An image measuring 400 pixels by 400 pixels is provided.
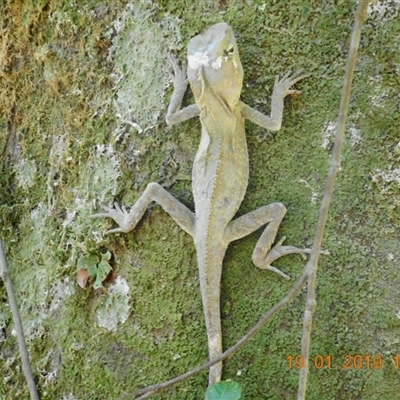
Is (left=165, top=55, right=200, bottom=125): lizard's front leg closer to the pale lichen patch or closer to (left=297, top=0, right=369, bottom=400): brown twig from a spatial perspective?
the pale lichen patch

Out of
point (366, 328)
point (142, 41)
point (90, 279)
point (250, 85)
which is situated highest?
point (142, 41)

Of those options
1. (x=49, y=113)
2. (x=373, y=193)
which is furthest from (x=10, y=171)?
(x=373, y=193)

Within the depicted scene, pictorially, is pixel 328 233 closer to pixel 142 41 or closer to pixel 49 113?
pixel 142 41

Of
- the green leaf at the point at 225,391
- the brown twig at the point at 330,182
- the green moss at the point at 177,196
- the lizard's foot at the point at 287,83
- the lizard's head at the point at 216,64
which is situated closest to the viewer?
the brown twig at the point at 330,182

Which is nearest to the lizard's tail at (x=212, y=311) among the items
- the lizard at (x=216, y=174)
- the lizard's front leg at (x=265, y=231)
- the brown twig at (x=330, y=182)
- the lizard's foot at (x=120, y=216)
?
the lizard at (x=216, y=174)

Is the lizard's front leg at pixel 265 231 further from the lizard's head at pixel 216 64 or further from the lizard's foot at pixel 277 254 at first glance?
the lizard's head at pixel 216 64

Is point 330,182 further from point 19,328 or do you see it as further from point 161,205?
point 19,328

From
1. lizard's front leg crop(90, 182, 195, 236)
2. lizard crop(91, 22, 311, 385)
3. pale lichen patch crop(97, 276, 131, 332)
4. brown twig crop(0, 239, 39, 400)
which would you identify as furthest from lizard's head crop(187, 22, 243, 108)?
brown twig crop(0, 239, 39, 400)
